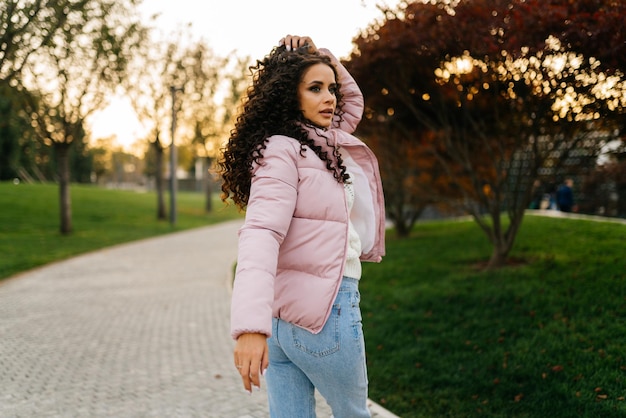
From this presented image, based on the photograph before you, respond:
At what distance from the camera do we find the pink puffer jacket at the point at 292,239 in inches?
67.7

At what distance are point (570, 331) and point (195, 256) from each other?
36.3ft

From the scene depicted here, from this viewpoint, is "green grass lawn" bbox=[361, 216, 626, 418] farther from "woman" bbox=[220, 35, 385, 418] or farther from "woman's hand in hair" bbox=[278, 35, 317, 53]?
"woman's hand in hair" bbox=[278, 35, 317, 53]

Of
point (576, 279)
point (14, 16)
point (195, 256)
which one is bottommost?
point (195, 256)

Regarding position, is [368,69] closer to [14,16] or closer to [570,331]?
[570,331]

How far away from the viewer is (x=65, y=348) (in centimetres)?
607

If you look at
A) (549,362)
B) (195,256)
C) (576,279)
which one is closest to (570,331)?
(549,362)

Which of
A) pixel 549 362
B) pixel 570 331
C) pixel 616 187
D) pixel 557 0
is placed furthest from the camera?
pixel 616 187

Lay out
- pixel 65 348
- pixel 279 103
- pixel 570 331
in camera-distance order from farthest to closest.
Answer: pixel 65 348
pixel 570 331
pixel 279 103

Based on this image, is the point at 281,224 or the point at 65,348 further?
the point at 65,348

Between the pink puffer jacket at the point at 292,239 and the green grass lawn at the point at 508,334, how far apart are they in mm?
2809

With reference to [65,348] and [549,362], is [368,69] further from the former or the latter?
[65,348]

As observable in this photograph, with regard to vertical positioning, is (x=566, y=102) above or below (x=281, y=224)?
above

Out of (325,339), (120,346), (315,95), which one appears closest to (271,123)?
(315,95)

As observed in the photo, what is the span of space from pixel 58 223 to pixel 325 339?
70.2 feet
